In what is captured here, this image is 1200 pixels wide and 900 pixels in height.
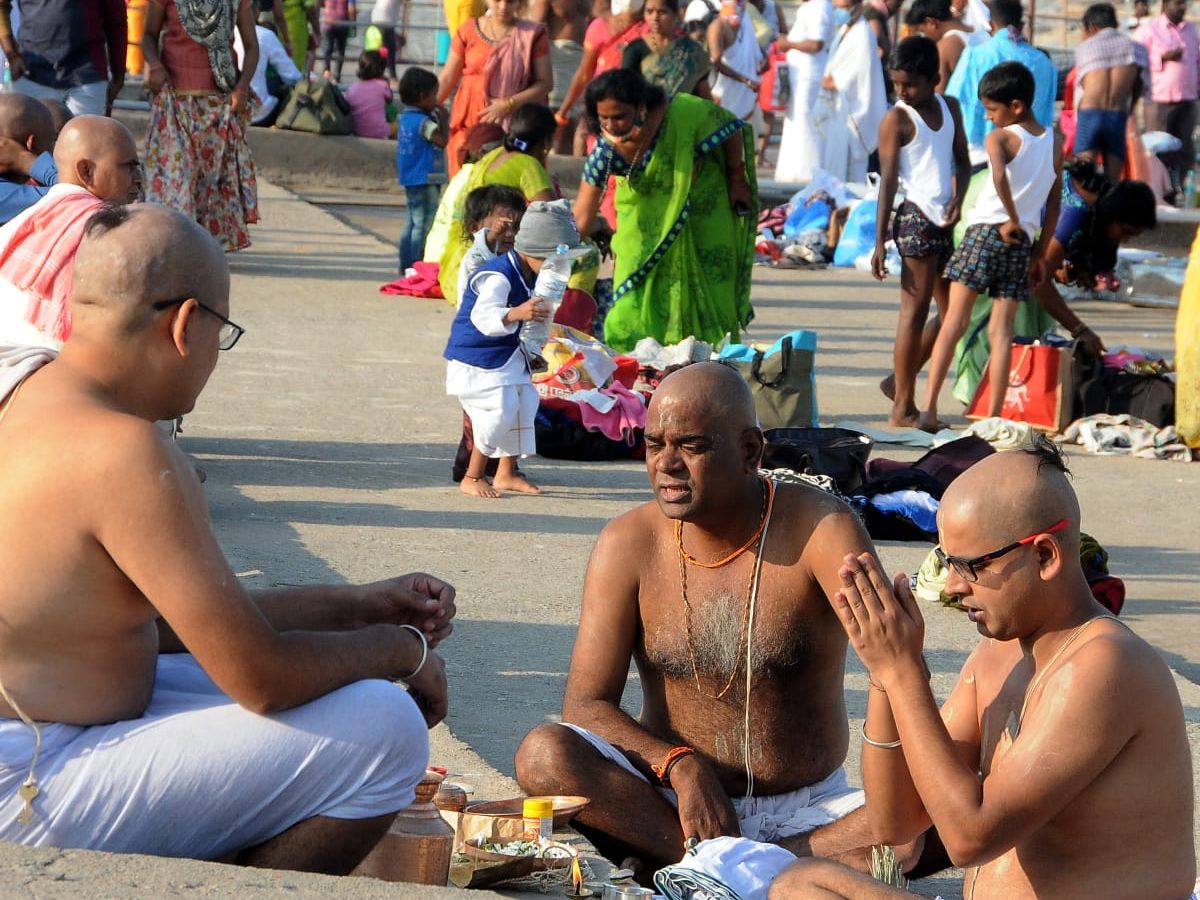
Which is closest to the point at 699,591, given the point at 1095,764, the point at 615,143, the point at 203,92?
the point at 1095,764

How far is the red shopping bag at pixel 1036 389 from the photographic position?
9594 mm

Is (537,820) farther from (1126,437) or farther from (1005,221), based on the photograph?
(1126,437)

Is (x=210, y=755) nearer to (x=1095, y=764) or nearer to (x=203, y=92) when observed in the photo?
(x=1095, y=764)

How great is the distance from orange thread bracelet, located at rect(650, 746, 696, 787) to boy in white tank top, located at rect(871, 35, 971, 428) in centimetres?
566

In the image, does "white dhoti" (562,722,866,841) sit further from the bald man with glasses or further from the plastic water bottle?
the plastic water bottle

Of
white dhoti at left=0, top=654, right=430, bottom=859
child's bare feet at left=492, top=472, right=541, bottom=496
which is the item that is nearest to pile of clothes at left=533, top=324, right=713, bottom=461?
child's bare feet at left=492, top=472, right=541, bottom=496

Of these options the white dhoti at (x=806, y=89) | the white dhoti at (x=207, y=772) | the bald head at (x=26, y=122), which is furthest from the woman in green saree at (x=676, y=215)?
the white dhoti at (x=806, y=89)

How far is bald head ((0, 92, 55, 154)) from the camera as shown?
6.53 meters

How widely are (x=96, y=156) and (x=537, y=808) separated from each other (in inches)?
122

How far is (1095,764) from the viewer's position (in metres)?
2.91

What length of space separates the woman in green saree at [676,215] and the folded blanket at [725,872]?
5960 millimetres

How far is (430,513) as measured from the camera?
721cm

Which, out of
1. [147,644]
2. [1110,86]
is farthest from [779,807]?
[1110,86]

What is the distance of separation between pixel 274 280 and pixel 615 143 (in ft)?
14.5
